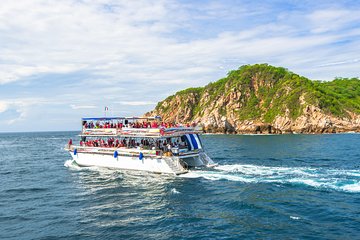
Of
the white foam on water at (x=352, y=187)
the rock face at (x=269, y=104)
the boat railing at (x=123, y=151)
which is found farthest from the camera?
the rock face at (x=269, y=104)

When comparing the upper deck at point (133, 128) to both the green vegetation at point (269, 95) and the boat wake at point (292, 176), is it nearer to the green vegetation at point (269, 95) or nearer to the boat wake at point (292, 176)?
the boat wake at point (292, 176)

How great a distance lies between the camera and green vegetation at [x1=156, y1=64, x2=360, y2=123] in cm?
11338

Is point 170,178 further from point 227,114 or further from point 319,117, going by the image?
point 227,114

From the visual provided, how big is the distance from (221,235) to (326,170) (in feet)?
63.8

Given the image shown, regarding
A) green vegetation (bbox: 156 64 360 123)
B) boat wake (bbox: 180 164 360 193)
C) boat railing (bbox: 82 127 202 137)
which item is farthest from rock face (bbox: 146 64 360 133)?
boat railing (bbox: 82 127 202 137)

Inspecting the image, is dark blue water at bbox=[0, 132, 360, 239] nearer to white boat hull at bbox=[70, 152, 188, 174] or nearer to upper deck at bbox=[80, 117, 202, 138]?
white boat hull at bbox=[70, 152, 188, 174]

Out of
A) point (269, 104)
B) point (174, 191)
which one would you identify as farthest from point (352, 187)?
point (269, 104)

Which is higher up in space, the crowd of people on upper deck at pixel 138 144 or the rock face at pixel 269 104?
the rock face at pixel 269 104

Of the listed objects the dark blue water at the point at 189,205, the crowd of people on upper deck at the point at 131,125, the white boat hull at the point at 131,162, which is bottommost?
the dark blue water at the point at 189,205

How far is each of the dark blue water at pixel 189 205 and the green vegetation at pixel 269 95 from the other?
85817mm

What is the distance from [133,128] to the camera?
113 feet

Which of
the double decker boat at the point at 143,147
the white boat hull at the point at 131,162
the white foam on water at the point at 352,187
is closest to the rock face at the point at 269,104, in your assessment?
the double decker boat at the point at 143,147

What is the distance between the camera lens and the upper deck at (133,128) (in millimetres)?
32531

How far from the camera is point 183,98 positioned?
158 metres
